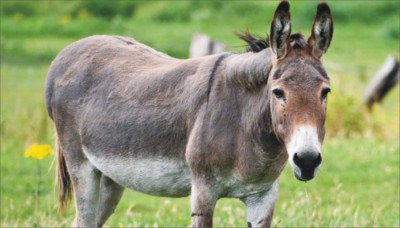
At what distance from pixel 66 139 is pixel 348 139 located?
828 cm

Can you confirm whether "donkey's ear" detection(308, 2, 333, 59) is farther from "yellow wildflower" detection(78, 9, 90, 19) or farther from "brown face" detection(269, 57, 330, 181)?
"yellow wildflower" detection(78, 9, 90, 19)

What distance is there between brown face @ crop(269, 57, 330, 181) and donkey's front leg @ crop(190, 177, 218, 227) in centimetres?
72

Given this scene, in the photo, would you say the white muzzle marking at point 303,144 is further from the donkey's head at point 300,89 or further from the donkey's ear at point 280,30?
the donkey's ear at point 280,30

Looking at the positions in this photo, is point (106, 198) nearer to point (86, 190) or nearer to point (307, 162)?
point (86, 190)

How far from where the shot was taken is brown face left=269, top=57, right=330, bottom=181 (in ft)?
16.5

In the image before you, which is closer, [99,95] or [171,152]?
[171,152]

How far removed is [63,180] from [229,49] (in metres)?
9.50

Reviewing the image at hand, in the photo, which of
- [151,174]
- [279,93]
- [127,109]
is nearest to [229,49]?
[127,109]

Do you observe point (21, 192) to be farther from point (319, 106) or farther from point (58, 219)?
point (319, 106)

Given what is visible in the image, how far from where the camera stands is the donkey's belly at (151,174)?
20.3ft

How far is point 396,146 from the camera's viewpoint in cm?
1343

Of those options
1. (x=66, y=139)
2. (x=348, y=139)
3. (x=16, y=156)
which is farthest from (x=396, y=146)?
(x=66, y=139)

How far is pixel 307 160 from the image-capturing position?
16.4ft

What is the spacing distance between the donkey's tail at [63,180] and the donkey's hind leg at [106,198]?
1.45ft
